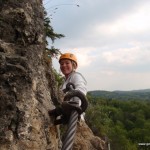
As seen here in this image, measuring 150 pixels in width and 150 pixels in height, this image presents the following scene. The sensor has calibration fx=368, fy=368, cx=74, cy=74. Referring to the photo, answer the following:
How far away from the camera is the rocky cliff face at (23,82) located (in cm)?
225

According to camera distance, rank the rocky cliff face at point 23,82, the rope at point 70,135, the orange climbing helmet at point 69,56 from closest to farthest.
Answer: the rope at point 70,135
the rocky cliff face at point 23,82
the orange climbing helmet at point 69,56

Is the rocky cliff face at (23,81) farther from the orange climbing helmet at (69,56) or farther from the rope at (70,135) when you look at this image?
the orange climbing helmet at (69,56)

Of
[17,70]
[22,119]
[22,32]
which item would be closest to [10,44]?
[22,32]

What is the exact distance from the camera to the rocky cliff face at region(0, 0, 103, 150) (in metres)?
2.25

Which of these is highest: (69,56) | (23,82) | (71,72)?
(69,56)

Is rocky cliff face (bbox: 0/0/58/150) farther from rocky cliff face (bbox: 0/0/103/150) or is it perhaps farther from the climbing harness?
the climbing harness

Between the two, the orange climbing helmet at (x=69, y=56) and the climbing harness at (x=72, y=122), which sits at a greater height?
the orange climbing helmet at (x=69, y=56)

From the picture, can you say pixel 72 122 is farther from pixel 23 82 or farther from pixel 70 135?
pixel 23 82

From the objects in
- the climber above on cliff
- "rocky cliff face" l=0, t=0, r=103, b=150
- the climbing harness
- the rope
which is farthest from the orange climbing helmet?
the rope

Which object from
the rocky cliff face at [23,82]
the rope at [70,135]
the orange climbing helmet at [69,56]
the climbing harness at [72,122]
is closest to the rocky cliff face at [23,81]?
the rocky cliff face at [23,82]

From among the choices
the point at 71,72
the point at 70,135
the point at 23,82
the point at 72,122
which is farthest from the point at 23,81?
the point at 71,72

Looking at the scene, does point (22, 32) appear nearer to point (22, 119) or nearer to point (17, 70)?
point (17, 70)

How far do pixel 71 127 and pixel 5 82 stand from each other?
23.0 inches

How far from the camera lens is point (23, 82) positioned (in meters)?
2.34
